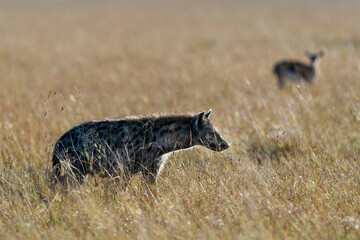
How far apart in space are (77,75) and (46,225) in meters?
10.1

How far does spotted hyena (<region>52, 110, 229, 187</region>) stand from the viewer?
18.2ft

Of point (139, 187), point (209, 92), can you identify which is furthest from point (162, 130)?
point (209, 92)

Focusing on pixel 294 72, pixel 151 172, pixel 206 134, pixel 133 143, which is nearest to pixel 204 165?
pixel 206 134

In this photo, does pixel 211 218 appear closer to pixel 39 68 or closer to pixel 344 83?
pixel 344 83

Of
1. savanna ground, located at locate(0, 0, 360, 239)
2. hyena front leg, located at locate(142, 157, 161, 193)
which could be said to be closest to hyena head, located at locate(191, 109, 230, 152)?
savanna ground, located at locate(0, 0, 360, 239)

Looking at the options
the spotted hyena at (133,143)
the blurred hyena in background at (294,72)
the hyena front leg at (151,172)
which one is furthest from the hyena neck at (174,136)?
the blurred hyena in background at (294,72)

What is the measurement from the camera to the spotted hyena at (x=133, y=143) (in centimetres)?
555

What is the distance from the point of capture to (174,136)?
18.5 feet

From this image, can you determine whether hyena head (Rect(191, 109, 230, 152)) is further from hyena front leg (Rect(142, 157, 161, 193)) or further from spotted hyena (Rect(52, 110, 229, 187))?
hyena front leg (Rect(142, 157, 161, 193))

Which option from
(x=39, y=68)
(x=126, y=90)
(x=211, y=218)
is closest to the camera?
(x=211, y=218)

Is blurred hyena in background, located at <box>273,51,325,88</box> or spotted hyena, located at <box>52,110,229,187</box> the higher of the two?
spotted hyena, located at <box>52,110,229,187</box>

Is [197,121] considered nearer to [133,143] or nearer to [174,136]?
[174,136]

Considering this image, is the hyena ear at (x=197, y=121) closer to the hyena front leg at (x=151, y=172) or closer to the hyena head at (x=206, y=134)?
the hyena head at (x=206, y=134)

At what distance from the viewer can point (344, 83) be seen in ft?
36.7
